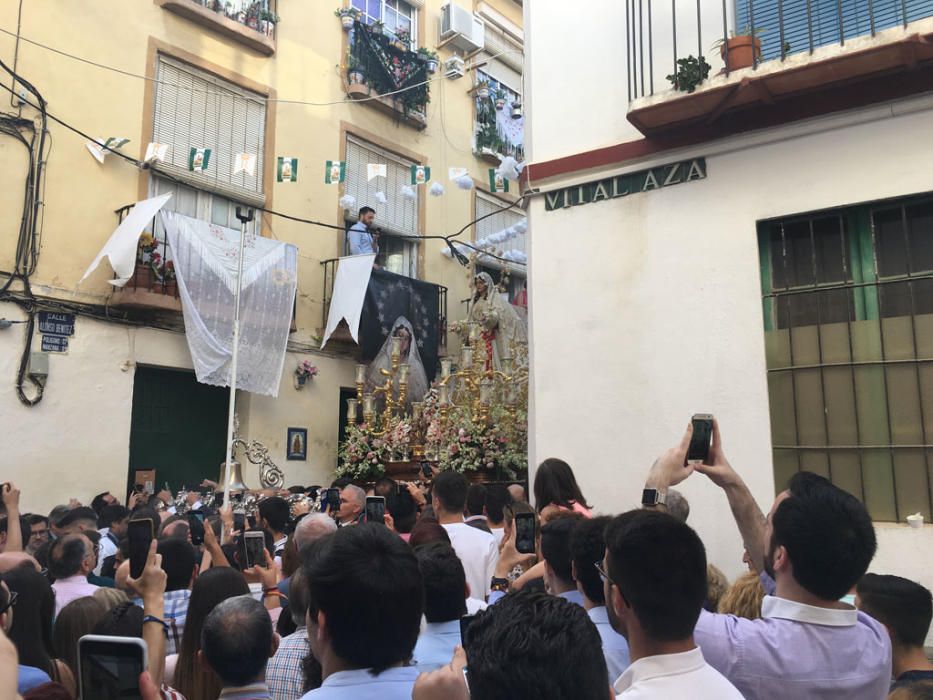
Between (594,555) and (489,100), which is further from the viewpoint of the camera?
(489,100)

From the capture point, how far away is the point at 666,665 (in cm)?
186

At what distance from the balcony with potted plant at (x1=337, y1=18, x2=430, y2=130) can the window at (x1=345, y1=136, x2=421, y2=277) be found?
0.84m

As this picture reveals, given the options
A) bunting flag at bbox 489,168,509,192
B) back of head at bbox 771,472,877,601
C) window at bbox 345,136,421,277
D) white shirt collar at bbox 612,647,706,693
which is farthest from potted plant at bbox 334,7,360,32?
white shirt collar at bbox 612,647,706,693

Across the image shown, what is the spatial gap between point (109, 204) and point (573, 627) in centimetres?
1129

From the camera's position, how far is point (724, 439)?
601 centimetres

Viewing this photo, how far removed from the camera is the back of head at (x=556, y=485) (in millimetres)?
4910

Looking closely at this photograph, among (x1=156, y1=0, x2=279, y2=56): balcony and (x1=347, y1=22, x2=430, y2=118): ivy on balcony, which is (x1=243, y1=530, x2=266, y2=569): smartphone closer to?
(x1=156, y1=0, x2=279, y2=56): balcony

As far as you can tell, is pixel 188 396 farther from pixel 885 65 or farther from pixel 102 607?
pixel 885 65

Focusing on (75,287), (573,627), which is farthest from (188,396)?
(573,627)

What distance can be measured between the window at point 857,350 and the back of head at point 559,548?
323cm

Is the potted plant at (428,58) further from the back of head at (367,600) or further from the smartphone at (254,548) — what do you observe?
the back of head at (367,600)

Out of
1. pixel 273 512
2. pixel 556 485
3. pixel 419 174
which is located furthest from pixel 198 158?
pixel 556 485

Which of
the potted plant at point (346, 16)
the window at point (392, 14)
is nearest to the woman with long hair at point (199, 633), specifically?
the potted plant at point (346, 16)

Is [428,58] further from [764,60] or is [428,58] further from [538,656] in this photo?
[538,656]
